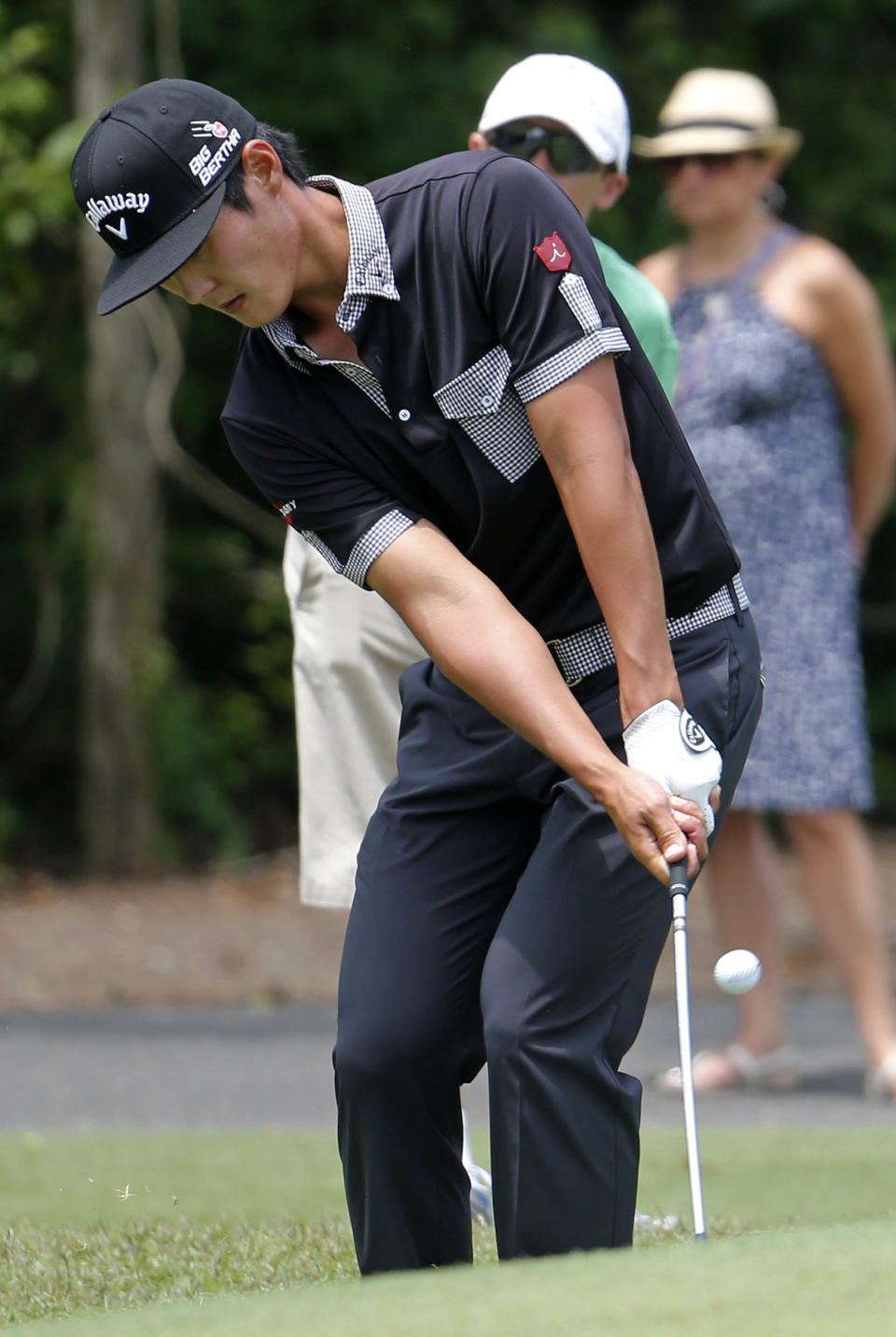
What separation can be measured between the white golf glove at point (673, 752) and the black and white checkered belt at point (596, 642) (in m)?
0.20

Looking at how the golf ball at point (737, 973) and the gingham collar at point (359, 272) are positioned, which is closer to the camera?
the golf ball at point (737, 973)

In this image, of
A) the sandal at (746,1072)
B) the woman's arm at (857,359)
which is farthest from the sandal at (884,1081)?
the woman's arm at (857,359)

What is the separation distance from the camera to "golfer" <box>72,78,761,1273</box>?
2.86 metres

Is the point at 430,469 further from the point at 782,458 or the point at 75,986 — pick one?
the point at 75,986

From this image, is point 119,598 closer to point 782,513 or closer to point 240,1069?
point 240,1069

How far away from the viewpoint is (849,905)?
536cm

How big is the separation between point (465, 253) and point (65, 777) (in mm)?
9055

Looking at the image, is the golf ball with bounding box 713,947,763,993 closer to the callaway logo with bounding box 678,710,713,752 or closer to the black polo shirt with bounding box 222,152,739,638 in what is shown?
the callaway logo with bounding box 678,710,713,752

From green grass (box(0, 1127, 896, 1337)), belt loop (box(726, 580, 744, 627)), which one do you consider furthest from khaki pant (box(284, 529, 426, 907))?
belt loop (box(726, 580, 744, 627))

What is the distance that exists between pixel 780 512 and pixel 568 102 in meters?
1.55

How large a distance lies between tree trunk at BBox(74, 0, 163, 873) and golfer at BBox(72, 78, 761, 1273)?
6.82m

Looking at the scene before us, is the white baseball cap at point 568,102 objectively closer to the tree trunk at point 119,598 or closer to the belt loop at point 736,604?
the belt loop at point 736,604

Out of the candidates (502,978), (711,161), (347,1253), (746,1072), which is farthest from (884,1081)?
(502,978)

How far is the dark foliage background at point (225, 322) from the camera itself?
406 inches
